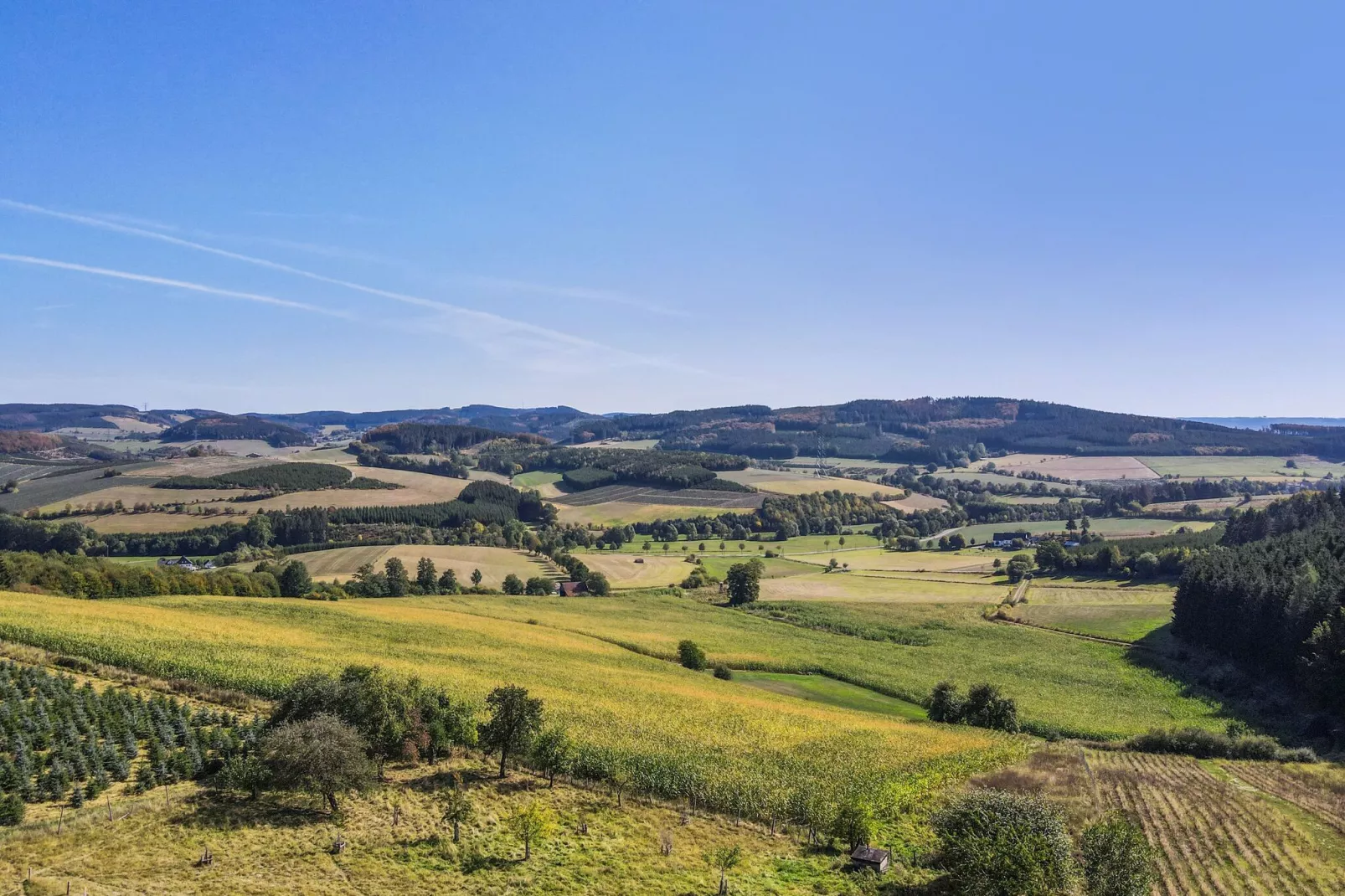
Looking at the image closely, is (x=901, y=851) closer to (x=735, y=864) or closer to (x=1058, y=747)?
(x=735, y=864)

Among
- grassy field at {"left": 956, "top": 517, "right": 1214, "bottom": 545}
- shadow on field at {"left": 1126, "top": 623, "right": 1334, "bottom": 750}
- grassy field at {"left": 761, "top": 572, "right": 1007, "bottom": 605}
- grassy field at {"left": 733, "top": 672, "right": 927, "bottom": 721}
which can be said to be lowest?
grassy field at {"left": 761, "top": 572, "right": 1007, "bottom": 605}

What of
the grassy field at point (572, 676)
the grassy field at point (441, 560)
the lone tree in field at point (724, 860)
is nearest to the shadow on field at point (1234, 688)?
the grassy field at point (572, 676)

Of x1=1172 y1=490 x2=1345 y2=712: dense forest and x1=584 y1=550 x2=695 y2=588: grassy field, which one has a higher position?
x1=1172 y1=490 x2=1345 y2=712: dense forest

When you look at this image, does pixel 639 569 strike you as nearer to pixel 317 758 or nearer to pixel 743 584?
pixel 743 584

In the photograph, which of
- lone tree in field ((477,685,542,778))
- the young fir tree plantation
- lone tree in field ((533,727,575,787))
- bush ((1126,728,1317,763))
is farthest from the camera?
bush ((1126,728,1317,763))

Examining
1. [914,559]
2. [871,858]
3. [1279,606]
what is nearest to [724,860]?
[871,858]

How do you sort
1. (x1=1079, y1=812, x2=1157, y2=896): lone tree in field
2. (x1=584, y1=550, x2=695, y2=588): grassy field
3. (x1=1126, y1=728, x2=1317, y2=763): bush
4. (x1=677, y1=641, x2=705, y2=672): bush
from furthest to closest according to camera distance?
(x1=584, y1=550, x2=695, y2=588): grassy field, (x1=677, y1=641, x2=705, y2=672): bush, (x1=1126, y1=728, x2=1317, y2=763): bush, (x1=1079, y1=812, x2=1157, y2=896): lone tree in field

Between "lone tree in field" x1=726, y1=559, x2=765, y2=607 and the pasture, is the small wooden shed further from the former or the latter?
"lone tree in field" x1=726, y1=559, x2=765, y2=607

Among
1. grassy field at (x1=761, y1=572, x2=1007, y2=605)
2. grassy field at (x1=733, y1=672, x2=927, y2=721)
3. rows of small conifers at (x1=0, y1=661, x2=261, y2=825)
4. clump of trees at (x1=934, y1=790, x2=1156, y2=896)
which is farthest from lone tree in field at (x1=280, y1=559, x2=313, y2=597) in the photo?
clump of trees at (x1=934, y1=790, x2=1156, y2=896)
